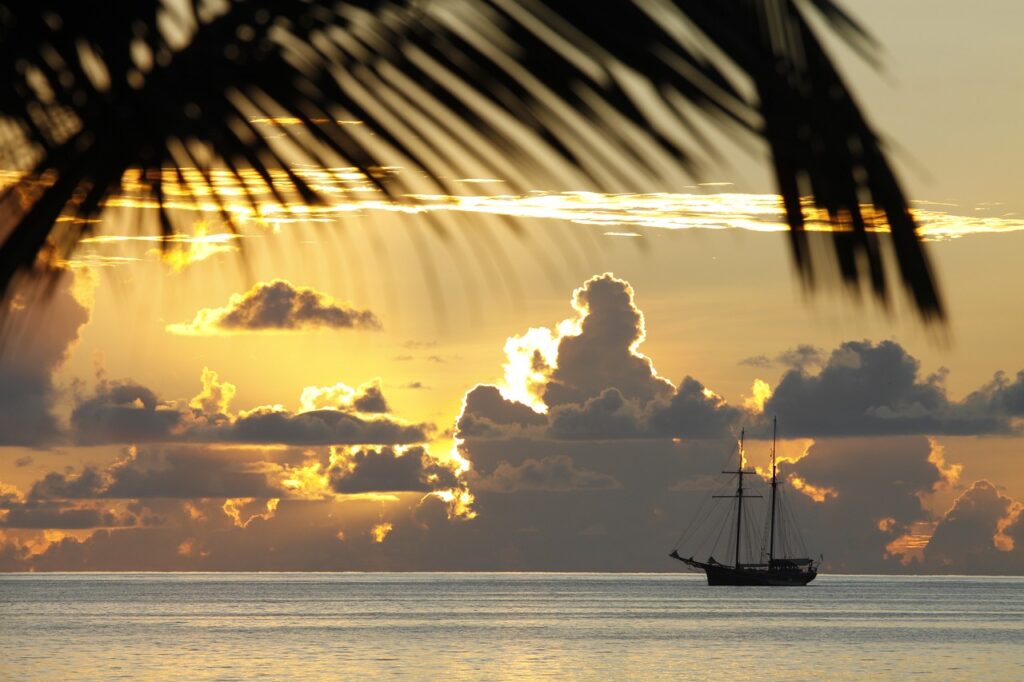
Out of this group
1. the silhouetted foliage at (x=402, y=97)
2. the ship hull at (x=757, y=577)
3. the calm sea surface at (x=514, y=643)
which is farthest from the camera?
the ship hull at (x=757, y=577)

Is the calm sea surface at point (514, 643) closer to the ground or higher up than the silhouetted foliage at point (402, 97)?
closer to the ground

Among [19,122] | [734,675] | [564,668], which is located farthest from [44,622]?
[19,122]

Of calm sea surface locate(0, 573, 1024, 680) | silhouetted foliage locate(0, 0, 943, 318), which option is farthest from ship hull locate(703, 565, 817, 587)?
silhouetted foliage locate(0, 0, 943, 318)

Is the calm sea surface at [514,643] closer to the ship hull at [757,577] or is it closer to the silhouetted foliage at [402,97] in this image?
the ship hull at [757,577]

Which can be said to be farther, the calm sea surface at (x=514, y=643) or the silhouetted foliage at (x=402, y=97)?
the calm sea surface at (x=514, y=643)

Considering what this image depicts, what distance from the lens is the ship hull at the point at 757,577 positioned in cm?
17512

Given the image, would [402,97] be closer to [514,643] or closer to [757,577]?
[514,643]

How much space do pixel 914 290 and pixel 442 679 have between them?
87313 mm

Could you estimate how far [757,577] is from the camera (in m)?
179

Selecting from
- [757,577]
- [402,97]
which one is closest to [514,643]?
[757,577]

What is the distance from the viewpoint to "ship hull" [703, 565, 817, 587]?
575 ft

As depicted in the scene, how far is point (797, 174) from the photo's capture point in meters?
1.32

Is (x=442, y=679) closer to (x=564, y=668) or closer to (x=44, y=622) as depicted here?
(x=564, y=668)

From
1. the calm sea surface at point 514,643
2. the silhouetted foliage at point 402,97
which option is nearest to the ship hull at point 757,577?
the calm sea surface at point 514,643
